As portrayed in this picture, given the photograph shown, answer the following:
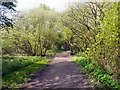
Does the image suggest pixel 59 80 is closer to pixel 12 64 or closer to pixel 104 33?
pixel 104 33

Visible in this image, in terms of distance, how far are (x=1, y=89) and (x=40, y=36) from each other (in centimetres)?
1261

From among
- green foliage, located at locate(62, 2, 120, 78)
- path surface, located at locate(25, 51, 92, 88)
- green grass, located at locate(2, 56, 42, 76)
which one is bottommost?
path surface, located at locate(25, 51, 92, 88)

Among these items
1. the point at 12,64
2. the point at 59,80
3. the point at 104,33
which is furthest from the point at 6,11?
the point at 104,33

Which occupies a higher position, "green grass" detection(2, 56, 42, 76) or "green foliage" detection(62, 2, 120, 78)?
"green foliage" detection(62, 2, 120, 78)

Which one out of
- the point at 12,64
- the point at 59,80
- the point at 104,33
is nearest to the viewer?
the point at 104,33

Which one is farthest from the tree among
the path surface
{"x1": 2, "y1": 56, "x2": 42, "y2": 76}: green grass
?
the path surface

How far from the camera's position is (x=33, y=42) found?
17.1 m

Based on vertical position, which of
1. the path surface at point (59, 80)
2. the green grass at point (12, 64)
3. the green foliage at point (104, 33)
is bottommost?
the path surface at point (59, 80)

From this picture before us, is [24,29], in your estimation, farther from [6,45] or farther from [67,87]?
[67,87]

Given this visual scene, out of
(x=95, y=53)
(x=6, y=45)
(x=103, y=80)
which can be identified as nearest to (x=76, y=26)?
(x=95, y=53)

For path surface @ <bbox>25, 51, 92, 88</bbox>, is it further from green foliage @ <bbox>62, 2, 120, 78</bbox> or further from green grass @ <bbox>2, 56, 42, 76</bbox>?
green grass @ <bbox>2, 56, 42, 76</bbox>

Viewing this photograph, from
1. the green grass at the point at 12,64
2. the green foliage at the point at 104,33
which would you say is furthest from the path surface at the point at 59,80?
the green grass at the point at 12,64

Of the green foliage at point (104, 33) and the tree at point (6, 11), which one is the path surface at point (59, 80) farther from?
the tree at point (6, 11)

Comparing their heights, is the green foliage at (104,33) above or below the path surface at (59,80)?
above
